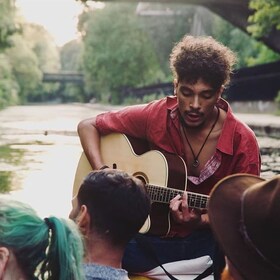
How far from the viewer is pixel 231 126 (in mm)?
3293

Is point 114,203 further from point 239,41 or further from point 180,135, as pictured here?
point 239,41

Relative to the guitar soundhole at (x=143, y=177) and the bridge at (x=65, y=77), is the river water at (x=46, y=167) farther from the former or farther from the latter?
the bridge at (x=65, y=77)

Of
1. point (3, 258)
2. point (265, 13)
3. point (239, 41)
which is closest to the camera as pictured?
point (3, 258)

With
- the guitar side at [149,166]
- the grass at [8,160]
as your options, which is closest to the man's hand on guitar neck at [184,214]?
the guitar side at [149,166]

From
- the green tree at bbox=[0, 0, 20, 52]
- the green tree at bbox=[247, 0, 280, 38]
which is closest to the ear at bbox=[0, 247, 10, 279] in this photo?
the green tree at bbox=[247, 0, 280, 38]

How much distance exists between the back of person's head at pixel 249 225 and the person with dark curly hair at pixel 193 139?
3.71 ft

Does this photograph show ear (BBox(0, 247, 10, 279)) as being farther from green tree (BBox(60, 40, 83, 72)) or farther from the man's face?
green tree (BBox(60, 40, 83, 72))

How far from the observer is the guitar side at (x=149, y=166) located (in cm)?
329

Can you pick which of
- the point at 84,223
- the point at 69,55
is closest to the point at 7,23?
the point at 84,223

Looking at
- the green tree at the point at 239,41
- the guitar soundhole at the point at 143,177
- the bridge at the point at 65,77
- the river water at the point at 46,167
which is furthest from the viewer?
the bridge at the point at 65,77

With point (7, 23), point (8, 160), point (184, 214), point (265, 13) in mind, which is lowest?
point (8, 160)

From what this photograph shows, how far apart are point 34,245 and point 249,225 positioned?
0.67 m

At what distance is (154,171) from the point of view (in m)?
3.45

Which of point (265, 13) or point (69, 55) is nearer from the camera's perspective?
point (265, 13)
